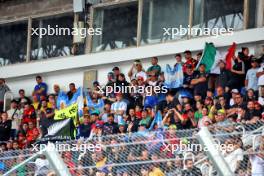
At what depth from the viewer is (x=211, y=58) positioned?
19578 millimetres

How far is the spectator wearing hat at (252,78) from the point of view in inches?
720

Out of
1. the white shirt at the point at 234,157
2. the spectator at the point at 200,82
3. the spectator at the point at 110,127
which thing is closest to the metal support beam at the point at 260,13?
the spectator at the point at 200,82

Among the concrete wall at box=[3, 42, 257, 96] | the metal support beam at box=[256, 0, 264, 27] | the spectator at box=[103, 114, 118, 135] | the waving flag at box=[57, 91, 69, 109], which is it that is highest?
the metal support beam at box=[256, 0, 264, 27]

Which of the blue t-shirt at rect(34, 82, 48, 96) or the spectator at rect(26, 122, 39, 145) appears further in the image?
the blue t-shirt at rect(34, 82, 48, 96)

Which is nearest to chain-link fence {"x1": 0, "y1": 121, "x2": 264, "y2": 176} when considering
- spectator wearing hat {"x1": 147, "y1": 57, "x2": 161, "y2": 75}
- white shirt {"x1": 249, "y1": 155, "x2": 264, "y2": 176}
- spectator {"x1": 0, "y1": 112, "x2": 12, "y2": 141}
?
white shirt {"x1": 249, "y1": 155, "x2": 264, "y2": 176}

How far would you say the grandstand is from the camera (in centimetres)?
1753

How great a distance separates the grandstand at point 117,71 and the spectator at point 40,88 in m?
0.03

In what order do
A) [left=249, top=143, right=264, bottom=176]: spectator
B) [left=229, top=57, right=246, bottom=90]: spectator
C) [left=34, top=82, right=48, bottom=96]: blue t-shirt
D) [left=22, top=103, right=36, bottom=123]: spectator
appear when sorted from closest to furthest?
[left=249, top=143, right=264, bottom=176]: spectator → [left=229, top=57, right=246, bottom=90]: spectator → [left=22, top=103, right=36, bottom=123]: spectator → [left=34, top=82, right=48, bottom=96]: blue t-shirt

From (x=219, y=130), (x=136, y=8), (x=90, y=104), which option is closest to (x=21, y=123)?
(x=90, y=104)

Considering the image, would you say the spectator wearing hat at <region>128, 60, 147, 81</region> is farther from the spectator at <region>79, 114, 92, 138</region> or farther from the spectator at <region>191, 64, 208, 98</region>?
the spectator at <region>191, 64, 208, 98</region>

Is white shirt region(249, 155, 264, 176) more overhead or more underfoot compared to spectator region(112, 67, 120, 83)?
more underfoot

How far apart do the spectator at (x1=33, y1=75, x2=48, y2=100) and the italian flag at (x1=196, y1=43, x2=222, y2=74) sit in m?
4.40

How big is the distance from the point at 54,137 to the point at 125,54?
3073 mm

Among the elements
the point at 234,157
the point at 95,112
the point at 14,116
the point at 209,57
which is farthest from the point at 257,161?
the point at 14,116
